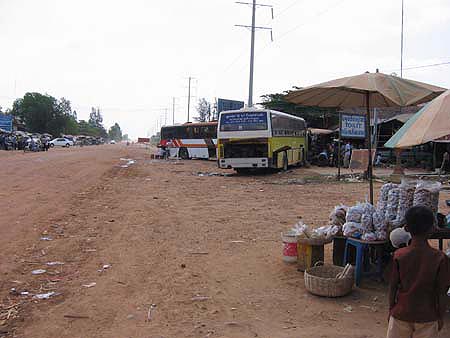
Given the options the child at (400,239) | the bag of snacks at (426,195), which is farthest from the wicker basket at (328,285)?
the bag of snacks at (426,195)

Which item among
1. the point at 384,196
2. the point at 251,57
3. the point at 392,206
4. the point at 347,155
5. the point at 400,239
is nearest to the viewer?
the point at 400,239

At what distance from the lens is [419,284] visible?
2869 mm

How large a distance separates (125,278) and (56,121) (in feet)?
290

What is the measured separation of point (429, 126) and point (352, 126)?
16101 millimetres

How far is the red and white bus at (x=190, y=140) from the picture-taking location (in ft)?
116

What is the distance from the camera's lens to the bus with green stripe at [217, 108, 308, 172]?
19891mm

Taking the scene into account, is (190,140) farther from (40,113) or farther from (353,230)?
(40,113)

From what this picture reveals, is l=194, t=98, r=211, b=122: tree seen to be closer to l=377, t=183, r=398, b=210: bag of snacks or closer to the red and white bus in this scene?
the red and white bus

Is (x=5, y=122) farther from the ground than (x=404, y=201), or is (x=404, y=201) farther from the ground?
(x=5, y=122)

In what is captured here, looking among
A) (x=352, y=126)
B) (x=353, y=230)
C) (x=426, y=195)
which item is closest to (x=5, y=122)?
(x=352, y=126)

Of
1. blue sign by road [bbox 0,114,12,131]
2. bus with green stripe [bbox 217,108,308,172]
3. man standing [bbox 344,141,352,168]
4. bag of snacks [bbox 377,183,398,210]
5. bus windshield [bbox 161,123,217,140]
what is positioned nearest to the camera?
bag of snacks [bbox 377,183,398,210]

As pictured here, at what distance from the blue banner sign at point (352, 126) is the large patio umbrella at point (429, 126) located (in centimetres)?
1506

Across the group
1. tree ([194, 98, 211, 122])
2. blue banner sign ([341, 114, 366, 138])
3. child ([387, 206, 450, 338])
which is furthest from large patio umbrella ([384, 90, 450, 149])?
tree ([194, 98, 211, 122])

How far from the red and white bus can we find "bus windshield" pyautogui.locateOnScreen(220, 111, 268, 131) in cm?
1403
